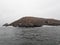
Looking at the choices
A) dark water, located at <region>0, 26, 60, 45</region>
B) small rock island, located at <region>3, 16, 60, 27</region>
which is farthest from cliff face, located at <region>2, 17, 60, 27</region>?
dark water, located at <region>0, 26, 60, 45</region>

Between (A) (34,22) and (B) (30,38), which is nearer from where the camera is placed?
(B) (30,38)

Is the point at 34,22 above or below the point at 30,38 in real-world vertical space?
above

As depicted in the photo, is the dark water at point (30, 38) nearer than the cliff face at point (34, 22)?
Yes

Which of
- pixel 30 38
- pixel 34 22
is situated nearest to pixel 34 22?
pixel 34 22

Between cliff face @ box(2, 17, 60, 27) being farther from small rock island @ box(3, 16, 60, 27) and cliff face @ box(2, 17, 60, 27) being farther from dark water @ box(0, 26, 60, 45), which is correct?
dark water @ box(0, 26, 60, 45)

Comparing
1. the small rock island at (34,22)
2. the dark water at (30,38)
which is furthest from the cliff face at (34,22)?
the dark water at (30,38)

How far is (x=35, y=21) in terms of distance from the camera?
116312mm

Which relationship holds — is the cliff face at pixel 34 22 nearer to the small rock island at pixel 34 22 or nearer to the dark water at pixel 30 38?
the small rock island at pixel 34 22

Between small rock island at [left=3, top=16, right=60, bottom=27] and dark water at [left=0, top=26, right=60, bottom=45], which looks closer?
dark water at [left=0, top=26, right=60, bottom=45]

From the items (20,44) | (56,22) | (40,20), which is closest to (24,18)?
(40,20)

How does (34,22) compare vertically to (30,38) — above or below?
above

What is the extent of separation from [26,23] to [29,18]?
9.40m

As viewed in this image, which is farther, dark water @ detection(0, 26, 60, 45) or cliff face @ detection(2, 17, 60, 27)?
cliff face @ detection(2, 17, 60, 27)

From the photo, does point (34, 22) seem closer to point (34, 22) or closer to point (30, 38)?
point (34, 22)
